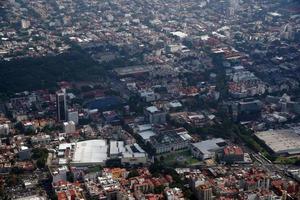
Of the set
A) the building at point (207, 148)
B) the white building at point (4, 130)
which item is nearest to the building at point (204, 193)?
the building at point (207, 148)

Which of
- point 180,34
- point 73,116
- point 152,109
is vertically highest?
point 180,34

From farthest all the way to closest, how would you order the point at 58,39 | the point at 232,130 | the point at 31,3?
1. the point at 31,3
2. the point at 58,39
3. the point at 232,130

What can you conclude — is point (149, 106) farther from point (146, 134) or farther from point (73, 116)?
point (73, 116)

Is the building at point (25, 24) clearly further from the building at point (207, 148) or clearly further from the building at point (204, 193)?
the building at point (204, 193)

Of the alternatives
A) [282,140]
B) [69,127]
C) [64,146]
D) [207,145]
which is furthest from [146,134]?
[282,140]

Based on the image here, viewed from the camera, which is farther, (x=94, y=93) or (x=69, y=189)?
(x=94, y=93)

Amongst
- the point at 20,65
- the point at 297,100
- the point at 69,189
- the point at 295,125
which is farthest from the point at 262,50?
the point at 69,189

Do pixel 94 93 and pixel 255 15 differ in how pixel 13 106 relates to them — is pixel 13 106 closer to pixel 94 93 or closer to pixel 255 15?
pixel 94 93

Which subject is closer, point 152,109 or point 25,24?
point 152,109
